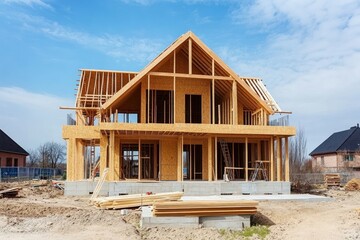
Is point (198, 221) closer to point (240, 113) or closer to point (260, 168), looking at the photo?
point (260, 168)

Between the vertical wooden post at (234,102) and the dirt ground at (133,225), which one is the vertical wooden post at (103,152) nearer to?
the dirt ground at (133,225)

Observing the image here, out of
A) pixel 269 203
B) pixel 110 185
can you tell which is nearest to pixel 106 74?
pixel 110 185

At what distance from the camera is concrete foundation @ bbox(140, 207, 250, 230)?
11.3 meters

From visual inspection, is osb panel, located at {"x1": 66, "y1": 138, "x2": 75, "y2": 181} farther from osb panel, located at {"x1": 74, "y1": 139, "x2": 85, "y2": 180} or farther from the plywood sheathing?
the plywood sheathing

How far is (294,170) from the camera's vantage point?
38188 mm

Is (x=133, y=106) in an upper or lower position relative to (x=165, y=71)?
lower

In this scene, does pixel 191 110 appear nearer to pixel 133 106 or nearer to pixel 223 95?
pixel 223 95

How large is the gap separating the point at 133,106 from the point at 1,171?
14.9 meters

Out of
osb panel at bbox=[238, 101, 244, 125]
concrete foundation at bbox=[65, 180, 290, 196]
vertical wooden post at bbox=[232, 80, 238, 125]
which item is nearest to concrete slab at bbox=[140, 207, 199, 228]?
concrete foundation at bbox=[65, 180, 290, 196]

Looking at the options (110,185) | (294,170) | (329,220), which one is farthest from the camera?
(294,170)

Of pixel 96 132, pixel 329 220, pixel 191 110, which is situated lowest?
pixel 329 220

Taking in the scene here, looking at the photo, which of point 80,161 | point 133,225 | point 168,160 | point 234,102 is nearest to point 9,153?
point 80,161

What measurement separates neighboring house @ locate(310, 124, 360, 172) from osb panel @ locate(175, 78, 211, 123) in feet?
77.1

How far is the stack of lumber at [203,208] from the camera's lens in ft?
37.3
